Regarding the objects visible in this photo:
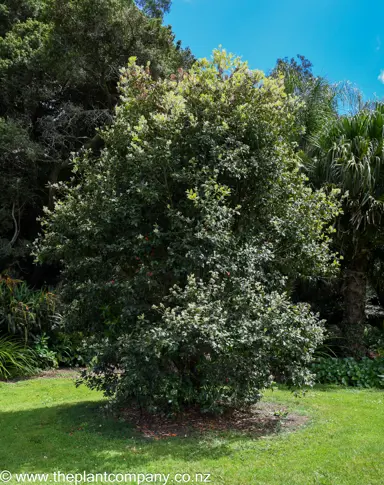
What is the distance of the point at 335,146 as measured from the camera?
1091 centimetres

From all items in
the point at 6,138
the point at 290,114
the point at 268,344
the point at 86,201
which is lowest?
the point at 268,344

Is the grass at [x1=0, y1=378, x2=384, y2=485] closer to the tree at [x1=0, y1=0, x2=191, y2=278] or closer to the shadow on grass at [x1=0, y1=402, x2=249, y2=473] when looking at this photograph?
the shadow on grass at [x1=0, y1=402, x2=249, y2=473]

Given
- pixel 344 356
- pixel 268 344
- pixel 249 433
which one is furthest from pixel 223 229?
pixel 344 356

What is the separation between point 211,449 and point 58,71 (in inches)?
468

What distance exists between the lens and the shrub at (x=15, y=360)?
37.4 ft

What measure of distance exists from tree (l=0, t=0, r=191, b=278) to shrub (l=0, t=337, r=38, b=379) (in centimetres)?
339

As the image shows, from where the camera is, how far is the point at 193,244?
6.15 meters

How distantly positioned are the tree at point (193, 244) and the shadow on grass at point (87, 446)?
498 mm

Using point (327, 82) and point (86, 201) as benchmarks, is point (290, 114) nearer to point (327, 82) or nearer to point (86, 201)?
point (86, 201)

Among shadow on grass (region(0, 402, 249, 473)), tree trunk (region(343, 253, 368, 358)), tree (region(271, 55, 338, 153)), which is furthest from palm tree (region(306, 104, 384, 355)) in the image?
shadow on grass (region(0, 402, 249, 473))

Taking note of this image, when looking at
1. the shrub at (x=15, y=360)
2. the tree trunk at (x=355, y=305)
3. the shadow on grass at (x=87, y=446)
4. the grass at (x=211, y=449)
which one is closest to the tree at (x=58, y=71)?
the shrub at (x=15, y=360)

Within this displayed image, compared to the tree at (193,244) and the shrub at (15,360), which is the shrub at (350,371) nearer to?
the tree at (193,244)

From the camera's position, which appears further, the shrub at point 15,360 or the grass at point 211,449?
the shrub at point 15,360

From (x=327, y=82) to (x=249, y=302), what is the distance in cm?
788
